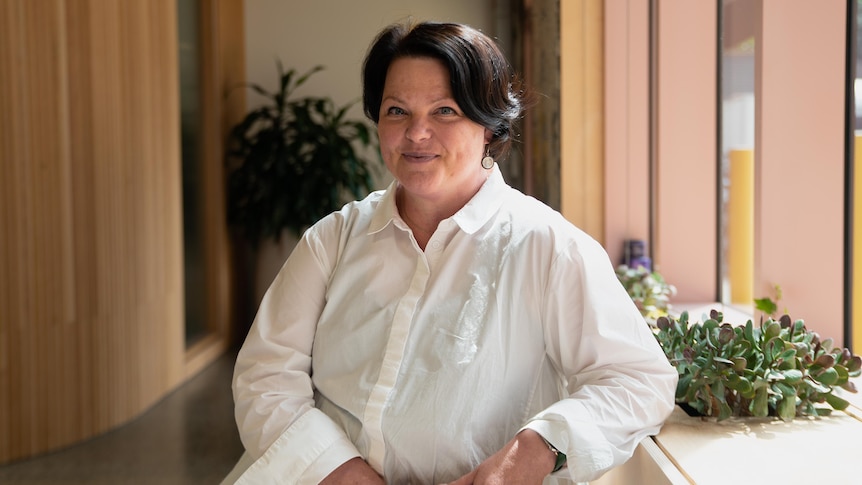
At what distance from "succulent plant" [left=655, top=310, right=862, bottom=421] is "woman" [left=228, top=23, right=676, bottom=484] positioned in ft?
0.72

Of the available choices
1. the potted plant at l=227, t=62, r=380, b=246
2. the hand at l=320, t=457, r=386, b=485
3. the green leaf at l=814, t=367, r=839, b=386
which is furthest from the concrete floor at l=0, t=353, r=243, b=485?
the green leaf at l=814, t=367, r=839, b=386

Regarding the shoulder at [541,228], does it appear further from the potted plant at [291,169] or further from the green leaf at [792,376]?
the potted plant at [291,169]

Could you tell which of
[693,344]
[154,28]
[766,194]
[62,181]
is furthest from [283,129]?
[693,344]

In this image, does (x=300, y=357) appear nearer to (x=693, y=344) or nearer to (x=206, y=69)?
(x=693, y=344)

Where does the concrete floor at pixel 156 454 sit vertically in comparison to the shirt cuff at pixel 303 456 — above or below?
below

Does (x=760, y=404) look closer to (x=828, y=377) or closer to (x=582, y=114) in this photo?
(x=828, y=377)

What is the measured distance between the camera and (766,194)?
7.66ft

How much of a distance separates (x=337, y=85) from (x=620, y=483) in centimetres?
529

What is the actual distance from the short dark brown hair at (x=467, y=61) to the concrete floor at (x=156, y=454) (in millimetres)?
2408

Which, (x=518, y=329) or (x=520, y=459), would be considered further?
(x=518, y=329)

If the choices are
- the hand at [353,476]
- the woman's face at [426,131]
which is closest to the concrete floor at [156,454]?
the hand at [353,476]

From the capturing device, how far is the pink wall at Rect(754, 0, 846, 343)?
209cm

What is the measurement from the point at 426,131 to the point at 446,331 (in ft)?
1.25

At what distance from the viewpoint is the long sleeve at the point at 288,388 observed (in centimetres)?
148
